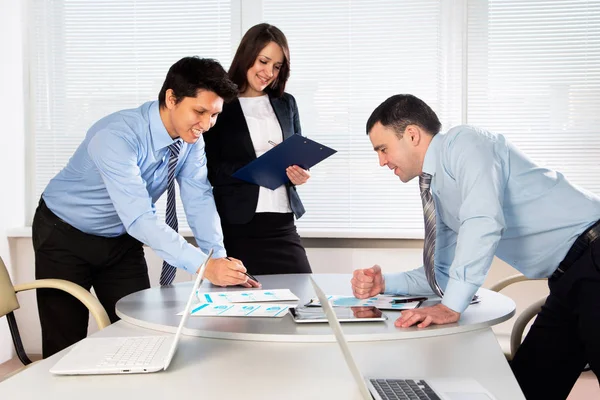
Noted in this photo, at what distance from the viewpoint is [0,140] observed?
4516 mm

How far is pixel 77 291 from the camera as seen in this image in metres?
2.53

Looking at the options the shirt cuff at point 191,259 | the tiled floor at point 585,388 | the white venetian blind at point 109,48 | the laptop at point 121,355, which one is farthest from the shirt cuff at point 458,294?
the white venetian blind at point 109,48

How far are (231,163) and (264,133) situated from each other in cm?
21

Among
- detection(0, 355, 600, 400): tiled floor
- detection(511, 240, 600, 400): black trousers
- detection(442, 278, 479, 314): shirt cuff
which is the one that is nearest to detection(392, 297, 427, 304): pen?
detection(442, 278, 479, 314): shirt cuff

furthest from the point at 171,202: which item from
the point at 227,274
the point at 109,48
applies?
the point at 109,48

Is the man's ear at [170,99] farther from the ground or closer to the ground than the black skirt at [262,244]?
farther from the ground

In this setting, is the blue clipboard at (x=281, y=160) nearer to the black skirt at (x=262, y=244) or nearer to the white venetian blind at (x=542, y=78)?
the black skirt at (x=262, y=244)

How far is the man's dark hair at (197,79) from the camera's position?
251cm

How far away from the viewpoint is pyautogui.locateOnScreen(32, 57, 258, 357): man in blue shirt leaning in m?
2.45

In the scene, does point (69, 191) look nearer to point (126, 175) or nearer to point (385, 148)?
point (126, 175)

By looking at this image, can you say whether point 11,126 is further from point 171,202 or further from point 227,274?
point 227,274

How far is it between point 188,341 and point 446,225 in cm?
102

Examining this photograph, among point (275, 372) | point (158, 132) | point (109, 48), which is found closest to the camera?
point (275, 372)

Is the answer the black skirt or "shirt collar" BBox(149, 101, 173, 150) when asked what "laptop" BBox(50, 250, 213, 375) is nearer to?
"shirt collar" BBox(149, 101, 173, 150)
